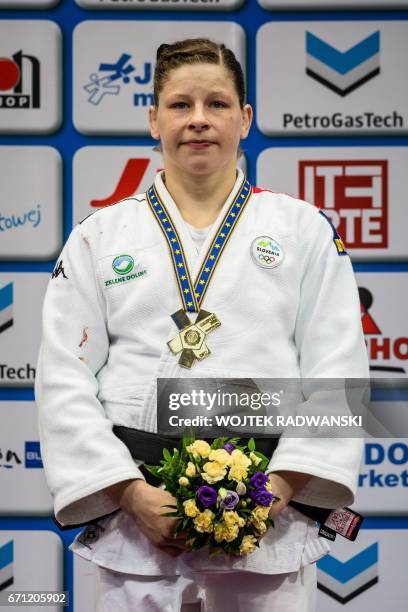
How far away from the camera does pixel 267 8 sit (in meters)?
2.70

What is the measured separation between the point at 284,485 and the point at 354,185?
56.5 inches

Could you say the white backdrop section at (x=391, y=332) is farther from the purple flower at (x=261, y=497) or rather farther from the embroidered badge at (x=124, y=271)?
the purple flower at (x=261, y=497)

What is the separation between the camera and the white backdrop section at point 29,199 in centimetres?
270

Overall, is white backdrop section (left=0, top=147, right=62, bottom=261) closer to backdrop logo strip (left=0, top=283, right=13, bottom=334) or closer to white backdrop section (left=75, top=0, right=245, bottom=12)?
backdrop logo strip (left=0, top=283, right=13, bottom=334)

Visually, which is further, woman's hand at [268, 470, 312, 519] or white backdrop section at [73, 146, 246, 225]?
white backdrop section at [73, 146, 246, 225]

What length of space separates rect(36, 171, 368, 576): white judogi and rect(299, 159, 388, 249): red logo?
3.28 ft

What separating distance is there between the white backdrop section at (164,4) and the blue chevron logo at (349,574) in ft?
6.11

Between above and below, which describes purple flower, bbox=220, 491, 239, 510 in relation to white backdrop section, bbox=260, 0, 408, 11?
below

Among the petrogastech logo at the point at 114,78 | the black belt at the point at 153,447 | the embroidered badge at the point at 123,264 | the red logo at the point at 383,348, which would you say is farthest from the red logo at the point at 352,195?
the black belt at the point at 153,447

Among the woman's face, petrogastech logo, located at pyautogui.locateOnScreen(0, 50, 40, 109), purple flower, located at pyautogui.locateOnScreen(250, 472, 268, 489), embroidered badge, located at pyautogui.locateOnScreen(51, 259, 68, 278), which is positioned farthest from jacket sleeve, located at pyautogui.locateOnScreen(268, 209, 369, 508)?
petrogastech logo, located at pyautogui.locateOnScreen(0, 50, 40, 109)

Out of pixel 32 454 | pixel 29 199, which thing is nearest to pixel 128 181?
pixel 29 199

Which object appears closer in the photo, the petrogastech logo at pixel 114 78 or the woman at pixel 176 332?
the woman at pixel 176 332

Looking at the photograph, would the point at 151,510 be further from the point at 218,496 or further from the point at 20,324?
the point at 20,324

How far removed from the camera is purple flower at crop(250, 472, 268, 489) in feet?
4.60
